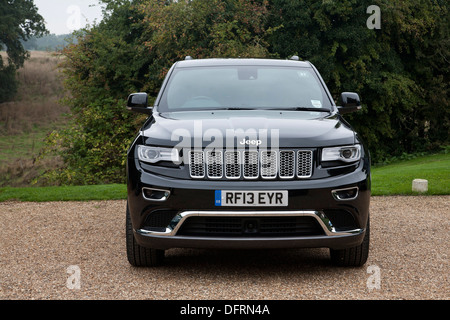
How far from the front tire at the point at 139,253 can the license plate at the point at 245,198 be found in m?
0.99

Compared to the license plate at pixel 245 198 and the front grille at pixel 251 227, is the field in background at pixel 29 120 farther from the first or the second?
the license plate at pixel 245 198

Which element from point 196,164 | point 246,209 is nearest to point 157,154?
point 196,164

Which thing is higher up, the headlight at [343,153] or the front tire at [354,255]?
the headlight at [343,153]

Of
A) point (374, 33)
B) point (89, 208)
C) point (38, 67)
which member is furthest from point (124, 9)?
point (38, 67)

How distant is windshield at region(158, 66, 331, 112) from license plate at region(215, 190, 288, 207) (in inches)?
51.2

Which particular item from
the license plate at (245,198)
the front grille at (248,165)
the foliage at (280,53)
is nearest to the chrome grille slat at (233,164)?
the front grille at (248,165)

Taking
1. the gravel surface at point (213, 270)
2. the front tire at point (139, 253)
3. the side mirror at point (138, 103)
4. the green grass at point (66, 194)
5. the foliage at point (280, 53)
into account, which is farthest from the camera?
the foliage at point (280, 53)

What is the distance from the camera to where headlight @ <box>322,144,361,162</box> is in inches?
198

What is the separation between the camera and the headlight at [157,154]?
4.99 meters

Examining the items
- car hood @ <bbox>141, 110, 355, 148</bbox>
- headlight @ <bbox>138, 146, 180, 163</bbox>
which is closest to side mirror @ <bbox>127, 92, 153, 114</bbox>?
car hood @ <bbox>141, 110, 355, 148</bbox>

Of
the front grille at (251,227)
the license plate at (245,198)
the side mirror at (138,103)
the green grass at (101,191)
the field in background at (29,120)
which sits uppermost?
the side mirror at (138,103)

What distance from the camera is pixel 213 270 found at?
5574 millimetres

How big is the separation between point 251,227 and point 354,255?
1109 mm

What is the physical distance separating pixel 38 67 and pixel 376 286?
5923 cm
